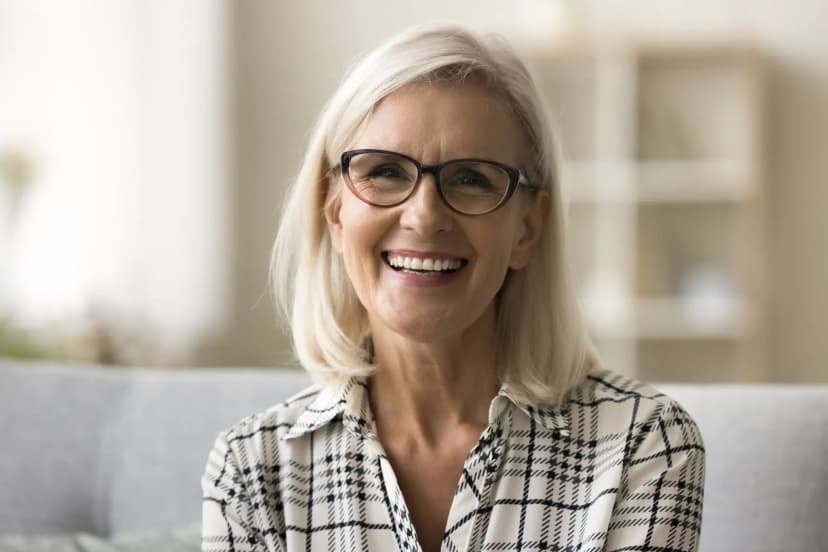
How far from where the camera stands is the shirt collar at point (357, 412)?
56.0 inches

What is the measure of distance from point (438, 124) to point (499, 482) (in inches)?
17.1

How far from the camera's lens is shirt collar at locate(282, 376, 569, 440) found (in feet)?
4.66

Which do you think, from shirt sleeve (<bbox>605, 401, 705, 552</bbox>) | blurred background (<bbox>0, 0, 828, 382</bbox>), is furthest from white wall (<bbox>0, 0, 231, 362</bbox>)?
shirt sleeve (<bbox>605, 401, 705, 552</bbox>)

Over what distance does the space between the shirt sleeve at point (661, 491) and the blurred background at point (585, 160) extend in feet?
10.1

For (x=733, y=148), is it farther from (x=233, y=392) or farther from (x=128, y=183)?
(x=233, y=392)

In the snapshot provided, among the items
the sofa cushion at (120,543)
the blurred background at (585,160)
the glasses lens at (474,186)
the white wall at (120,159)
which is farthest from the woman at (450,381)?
the blurred background at (585,160)

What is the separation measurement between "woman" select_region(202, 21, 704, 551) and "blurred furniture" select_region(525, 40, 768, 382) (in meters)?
3.32

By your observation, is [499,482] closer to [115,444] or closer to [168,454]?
[168,454]

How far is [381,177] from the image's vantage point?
1358mm

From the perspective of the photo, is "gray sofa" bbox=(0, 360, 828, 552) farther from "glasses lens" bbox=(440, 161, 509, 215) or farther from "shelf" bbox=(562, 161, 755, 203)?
"shelf" bbox=(562, 161, 755, 203)

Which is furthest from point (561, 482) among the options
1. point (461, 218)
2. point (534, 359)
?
point (461, 218)

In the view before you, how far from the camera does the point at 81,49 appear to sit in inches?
163

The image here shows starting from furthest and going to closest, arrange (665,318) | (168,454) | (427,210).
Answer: (665,318) < (168,454) < (427,210)

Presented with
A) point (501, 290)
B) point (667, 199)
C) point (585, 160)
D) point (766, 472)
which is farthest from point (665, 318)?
point (501, 290)
